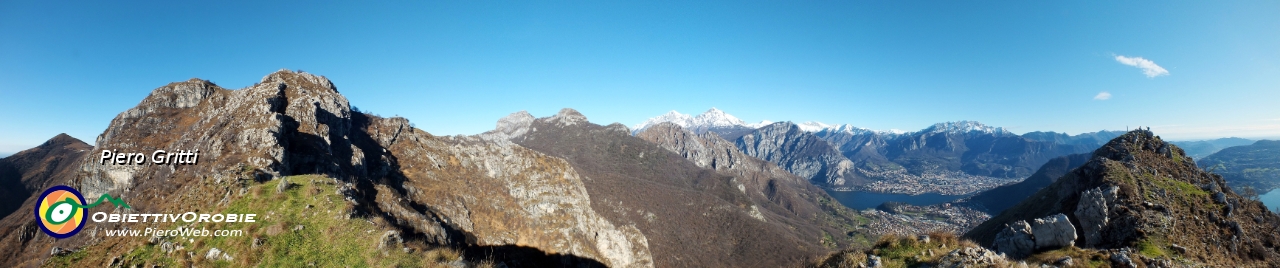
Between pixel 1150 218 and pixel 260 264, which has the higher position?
pixel 260 264

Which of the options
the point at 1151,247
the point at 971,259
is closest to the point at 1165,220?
the point at 1151,247

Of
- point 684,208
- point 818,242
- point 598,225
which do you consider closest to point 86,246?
point 598,225

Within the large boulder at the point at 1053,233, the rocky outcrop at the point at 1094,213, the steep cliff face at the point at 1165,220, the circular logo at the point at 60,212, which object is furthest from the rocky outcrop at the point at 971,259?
→ the circular logo at the point at 60,212

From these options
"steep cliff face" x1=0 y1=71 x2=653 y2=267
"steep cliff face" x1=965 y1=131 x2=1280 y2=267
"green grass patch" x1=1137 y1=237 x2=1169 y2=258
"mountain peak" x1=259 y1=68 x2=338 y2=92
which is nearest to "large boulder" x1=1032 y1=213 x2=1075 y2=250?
"steep cliff face" x1=965 y1=131 x2=1280 y2=267

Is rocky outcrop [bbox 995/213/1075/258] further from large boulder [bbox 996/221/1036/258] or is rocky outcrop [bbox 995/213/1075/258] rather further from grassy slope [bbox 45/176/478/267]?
grassy slope [bbox 45/176/478/267]

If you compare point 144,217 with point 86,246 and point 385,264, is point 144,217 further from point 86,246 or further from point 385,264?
point 385,264

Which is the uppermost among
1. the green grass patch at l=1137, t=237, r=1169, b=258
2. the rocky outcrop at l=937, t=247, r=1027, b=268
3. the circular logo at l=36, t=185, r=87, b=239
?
the circular logo at l=36, t=185, r=87, b=239
